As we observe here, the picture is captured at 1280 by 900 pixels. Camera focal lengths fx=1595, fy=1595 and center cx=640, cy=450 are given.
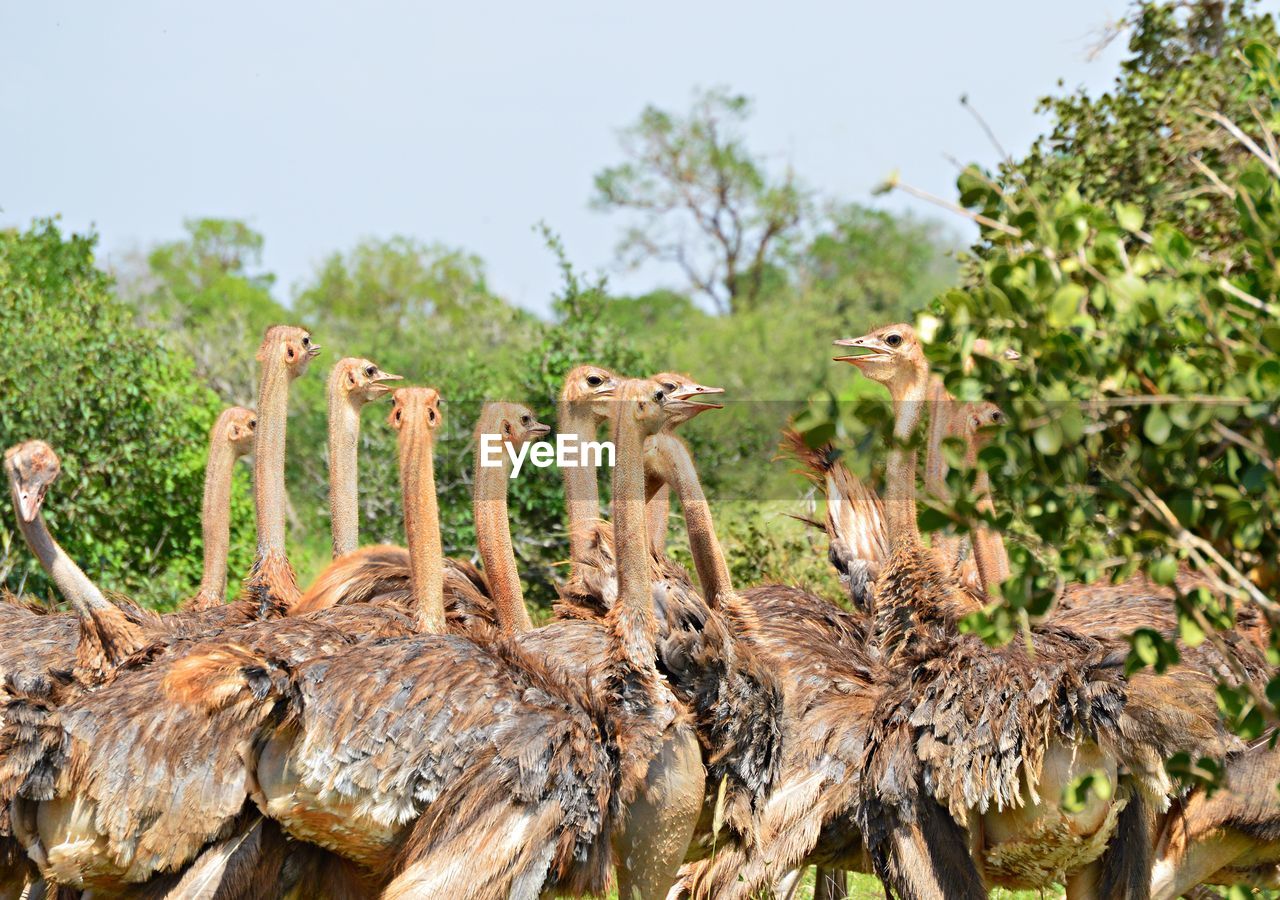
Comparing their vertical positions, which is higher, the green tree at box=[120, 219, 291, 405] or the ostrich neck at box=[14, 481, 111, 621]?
the green tree at box=[120, 219, 291, 405]

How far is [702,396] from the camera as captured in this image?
5887mm

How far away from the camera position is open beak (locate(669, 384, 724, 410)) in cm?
573

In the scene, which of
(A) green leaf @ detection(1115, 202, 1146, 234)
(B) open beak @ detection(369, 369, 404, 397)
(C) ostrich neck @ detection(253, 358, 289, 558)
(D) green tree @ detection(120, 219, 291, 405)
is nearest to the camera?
(A) green leaf @ detection(1115, 202, 1146, 234)

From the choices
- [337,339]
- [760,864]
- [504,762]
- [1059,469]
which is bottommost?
[760,864]

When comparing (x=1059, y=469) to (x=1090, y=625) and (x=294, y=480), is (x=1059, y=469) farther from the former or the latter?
(x=294, y=480)

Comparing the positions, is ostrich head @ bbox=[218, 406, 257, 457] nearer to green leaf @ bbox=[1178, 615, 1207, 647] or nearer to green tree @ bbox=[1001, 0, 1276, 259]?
green tree @ bbox=[1001, 0, 1276, 259]

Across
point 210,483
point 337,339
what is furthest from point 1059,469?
point 337,339

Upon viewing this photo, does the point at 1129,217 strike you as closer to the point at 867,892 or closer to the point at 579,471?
the point at 579,471

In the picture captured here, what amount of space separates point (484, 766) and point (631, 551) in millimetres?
996

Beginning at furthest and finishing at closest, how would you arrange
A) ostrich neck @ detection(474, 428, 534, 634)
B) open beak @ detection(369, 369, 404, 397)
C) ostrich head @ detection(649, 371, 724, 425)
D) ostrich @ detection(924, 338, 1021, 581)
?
open beak @ detection(369, 369, 404, 397) → ostrich @ detection(924, 338, 1021, 581) → ostrich neck @ detection(474, 428, 534, 634) → ostrich head @ detection(649, 371, 724, 425)

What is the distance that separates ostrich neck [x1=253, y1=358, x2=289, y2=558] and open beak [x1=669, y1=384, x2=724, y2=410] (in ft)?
7.35

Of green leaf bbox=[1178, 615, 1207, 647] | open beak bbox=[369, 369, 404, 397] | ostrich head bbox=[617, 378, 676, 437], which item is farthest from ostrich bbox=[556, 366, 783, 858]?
open beak bbox=[369, 369, 404, 397]

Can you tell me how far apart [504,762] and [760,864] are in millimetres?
1137

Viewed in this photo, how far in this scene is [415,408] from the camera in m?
6.54
